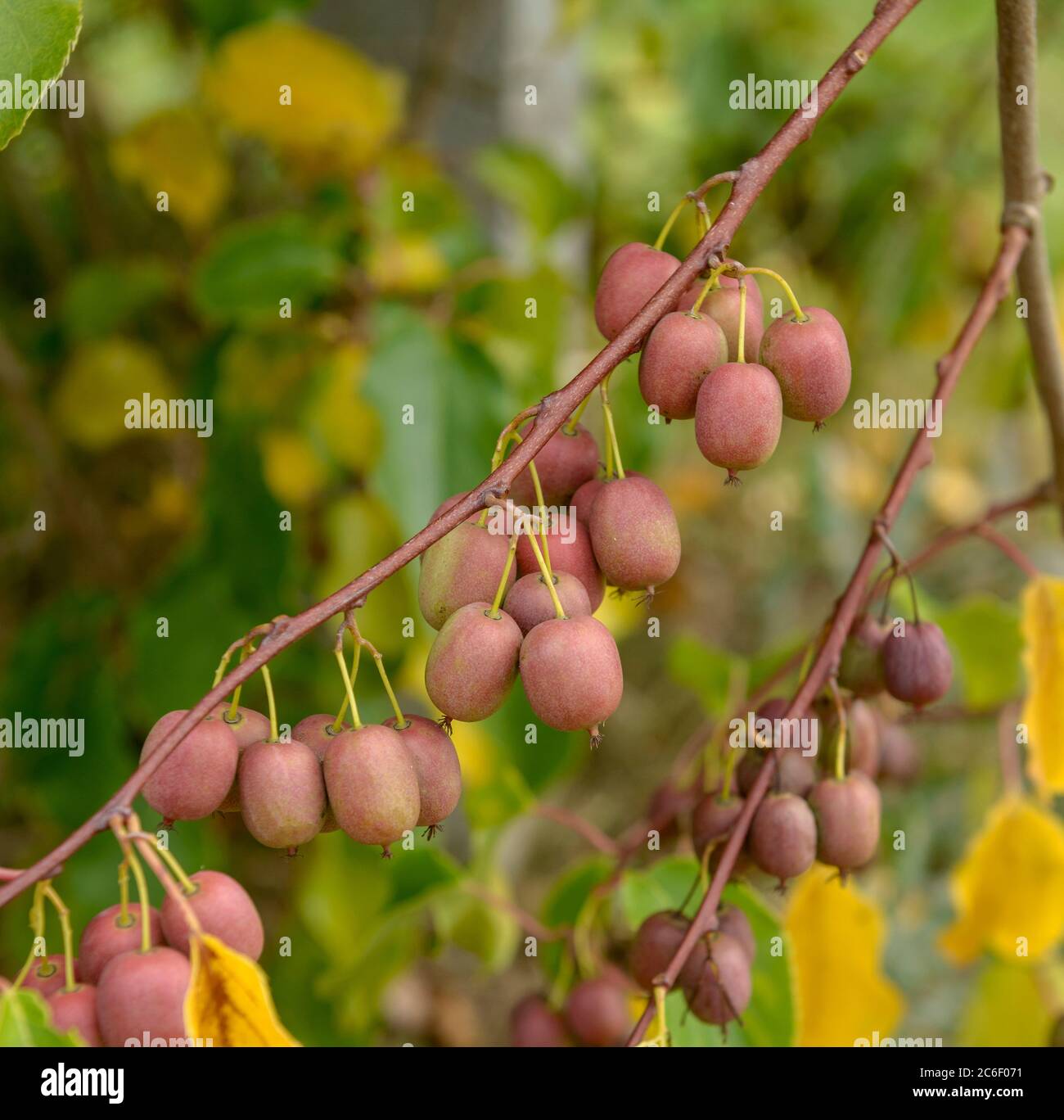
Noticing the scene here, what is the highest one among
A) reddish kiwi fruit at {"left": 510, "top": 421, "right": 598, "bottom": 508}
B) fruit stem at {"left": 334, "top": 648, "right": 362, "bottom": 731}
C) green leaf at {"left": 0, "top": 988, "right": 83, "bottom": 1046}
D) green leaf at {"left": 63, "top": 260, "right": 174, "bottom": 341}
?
green leaf at {"left": 63, "top": 260, "right": 174, "bottom": 341}

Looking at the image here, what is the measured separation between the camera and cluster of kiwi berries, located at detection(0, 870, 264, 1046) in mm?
369

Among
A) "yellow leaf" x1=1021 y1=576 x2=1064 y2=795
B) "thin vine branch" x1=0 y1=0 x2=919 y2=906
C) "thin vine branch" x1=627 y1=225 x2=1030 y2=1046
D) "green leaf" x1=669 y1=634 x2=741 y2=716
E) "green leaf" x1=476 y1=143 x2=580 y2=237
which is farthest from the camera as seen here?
"green leaf" x1=476 y1=143 x2=580 y2=237

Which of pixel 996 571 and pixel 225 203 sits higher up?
pixel 225 203

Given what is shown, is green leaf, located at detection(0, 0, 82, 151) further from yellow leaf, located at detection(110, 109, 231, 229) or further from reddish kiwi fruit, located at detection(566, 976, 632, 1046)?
yellow leaf, located at detection(110, 109, 231, 229)

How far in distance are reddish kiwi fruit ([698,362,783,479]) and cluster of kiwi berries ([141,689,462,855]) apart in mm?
128

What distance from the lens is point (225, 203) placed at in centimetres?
124

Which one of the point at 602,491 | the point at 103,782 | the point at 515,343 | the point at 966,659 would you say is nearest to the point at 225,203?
the point at 515,343

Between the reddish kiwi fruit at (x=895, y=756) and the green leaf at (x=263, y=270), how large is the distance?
1.57 ft

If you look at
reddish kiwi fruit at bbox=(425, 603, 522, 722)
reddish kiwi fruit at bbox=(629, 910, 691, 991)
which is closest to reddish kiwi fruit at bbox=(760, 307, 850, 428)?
reddish kiwi fruit at bbox=(425, 603, 522, 722)

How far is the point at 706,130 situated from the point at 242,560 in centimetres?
68

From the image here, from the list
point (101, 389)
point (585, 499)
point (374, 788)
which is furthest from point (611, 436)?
point (101, 389)

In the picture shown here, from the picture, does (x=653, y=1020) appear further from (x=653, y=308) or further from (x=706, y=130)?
(x=706, y=130)

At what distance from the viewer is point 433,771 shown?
0.38 meters

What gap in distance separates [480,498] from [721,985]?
8.8 inches
